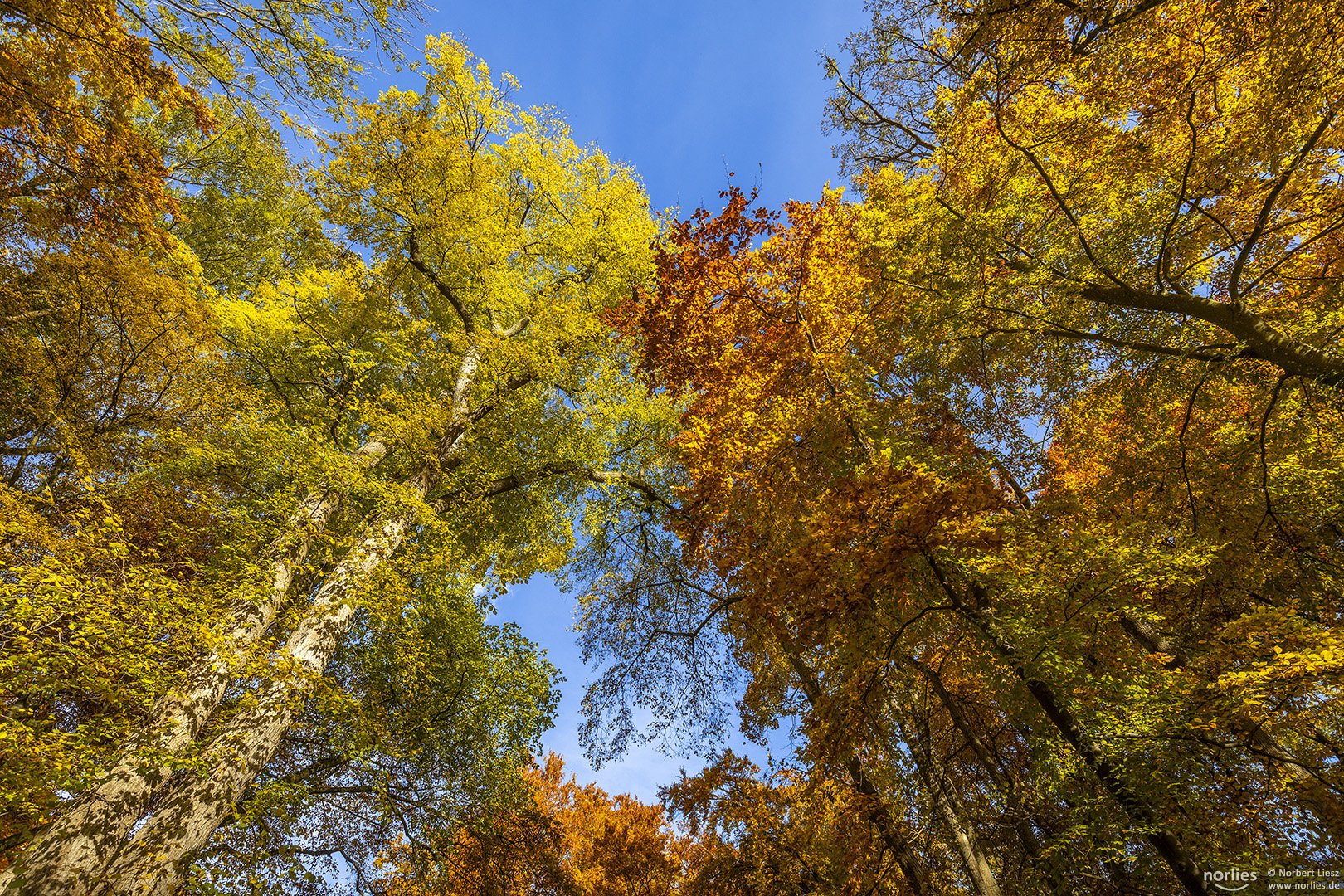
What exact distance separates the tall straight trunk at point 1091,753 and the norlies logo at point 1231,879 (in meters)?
0.07

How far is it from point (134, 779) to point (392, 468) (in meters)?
5.62

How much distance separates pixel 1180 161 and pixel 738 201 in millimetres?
5446

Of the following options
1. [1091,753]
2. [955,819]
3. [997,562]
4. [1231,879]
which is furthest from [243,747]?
[1231,879]

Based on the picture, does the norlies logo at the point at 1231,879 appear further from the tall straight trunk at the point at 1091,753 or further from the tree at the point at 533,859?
the tree at the point at 533,859

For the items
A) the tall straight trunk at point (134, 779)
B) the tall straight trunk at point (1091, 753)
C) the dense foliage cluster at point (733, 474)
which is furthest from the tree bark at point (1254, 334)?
the tall straight trunk at point (134, 779)

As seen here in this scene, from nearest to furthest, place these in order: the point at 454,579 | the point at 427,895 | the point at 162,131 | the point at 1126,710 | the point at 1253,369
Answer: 1. the point at 1126,710
2. the point at 1253,369
3. the point at 427,895
4. the point at 454,579
5. the point at 162,131

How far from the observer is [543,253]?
1129cm

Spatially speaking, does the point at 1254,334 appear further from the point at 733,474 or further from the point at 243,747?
the point at 243,747

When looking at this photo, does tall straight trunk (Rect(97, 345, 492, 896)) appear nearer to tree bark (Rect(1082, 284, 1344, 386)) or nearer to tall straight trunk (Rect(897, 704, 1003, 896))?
tall straight trunk (Rect(897, 704, 1003, 896))

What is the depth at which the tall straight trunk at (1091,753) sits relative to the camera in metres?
3.73

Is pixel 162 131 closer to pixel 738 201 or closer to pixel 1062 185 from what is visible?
pixel 738 201

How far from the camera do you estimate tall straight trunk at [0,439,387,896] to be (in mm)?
3666

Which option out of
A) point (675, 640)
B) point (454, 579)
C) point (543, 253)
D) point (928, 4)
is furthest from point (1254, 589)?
point (543, 253)

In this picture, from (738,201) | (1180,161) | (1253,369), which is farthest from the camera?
(738,201)
